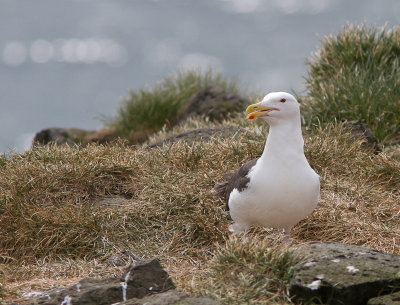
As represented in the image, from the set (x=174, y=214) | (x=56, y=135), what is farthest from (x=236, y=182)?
(x=56, y=135)

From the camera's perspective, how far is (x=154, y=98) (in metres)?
15.7

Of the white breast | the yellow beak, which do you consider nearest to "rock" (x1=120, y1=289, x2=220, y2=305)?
the white breast

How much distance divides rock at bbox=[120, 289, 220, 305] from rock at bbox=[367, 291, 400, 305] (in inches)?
44.3

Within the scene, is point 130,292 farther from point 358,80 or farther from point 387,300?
point 358,80

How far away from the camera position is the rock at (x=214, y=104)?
13.8m

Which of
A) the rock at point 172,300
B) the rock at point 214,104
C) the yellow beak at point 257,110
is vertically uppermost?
the rock at point 214,104

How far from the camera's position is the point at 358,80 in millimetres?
10812

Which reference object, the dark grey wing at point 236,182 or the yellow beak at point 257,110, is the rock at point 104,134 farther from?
the yellow beak at point 257,110

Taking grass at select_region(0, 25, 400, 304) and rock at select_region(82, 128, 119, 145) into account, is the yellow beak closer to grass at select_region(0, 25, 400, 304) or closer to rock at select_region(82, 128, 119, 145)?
grass at select_region(0, 25, 400, 304)

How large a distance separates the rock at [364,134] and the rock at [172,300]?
5729 mm

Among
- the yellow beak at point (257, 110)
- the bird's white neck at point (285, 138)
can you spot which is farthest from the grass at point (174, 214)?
the yellow beak at point (257, 110)

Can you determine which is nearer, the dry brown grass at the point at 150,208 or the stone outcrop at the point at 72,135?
the dry brown grass at the point at 150,208

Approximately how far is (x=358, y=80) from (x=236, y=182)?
6.10 meters

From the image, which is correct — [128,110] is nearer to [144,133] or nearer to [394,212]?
[144,133]
